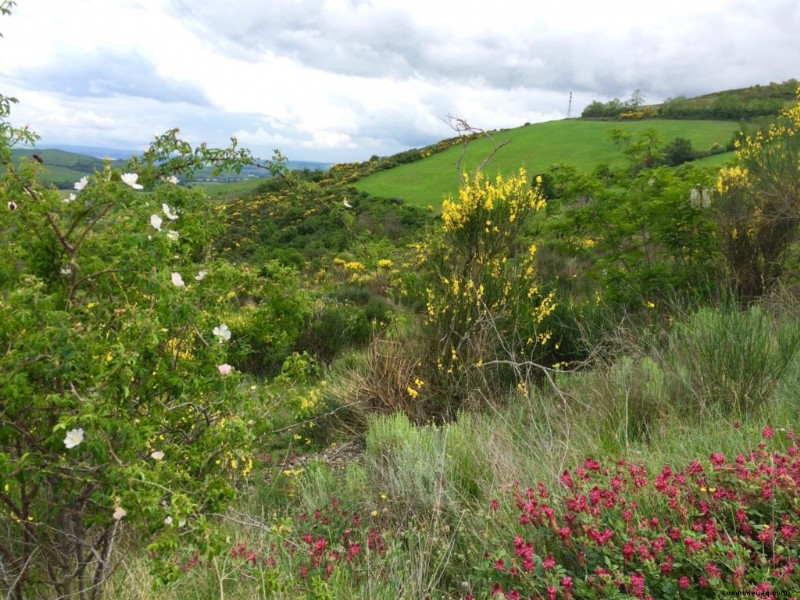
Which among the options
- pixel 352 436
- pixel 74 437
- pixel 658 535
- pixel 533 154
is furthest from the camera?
pixel 533 154

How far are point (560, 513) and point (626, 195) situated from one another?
685 cm

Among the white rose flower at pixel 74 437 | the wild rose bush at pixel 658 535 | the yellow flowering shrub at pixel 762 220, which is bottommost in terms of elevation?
the wild rose bush at pixel 658 535

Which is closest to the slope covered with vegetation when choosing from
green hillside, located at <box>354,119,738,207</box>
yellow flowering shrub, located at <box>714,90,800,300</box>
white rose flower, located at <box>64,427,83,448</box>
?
white rose flower, located at <box>64,427,83,448</box>

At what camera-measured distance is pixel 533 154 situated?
39781mm

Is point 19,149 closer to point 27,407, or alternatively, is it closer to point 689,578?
point 27,407

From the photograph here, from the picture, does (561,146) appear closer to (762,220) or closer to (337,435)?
→ (762,220)

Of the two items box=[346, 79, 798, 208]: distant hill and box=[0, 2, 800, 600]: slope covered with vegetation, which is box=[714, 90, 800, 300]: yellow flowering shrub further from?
box=[346, 79, 798, 208]: distant hill

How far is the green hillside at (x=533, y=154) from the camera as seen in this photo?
34469 millimetres

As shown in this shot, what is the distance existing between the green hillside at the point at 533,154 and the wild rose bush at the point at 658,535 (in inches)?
1175

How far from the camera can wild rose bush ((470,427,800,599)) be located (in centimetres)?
197

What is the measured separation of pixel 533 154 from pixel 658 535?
40.0 metres

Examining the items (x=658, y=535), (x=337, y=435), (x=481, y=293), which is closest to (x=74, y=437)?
Result: (x=658, y=535)

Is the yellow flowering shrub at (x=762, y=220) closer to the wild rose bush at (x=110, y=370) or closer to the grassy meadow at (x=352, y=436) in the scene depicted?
the grassy meadow at (x=352, y=436)

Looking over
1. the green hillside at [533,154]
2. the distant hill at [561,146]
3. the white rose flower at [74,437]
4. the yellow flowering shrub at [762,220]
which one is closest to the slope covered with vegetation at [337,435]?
the white rose flower at [74,437]
